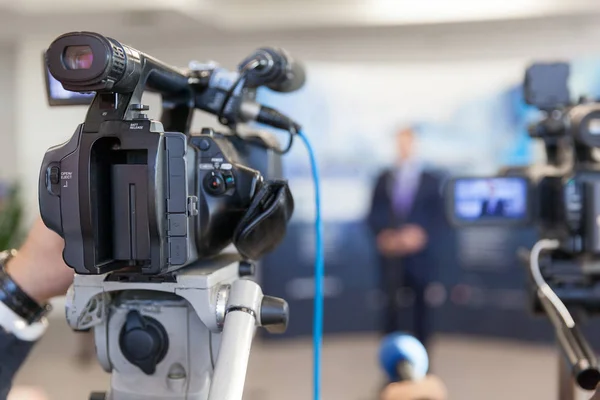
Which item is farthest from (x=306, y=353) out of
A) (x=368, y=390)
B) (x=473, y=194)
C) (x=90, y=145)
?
(x=90, y=145)

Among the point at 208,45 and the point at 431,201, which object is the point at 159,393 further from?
the point at 208,45

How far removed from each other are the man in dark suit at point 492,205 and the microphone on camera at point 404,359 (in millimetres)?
406

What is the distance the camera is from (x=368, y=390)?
3.51m

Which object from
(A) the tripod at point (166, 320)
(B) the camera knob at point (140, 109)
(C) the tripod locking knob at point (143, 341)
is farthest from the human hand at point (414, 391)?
(B) the camera knob at point (140, 109)

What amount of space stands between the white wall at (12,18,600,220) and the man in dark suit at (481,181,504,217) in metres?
2.98

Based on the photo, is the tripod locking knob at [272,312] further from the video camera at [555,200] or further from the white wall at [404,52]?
the white wall at [404,52]

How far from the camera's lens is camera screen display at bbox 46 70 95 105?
3.31 ft

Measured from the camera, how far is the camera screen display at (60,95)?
1.01m

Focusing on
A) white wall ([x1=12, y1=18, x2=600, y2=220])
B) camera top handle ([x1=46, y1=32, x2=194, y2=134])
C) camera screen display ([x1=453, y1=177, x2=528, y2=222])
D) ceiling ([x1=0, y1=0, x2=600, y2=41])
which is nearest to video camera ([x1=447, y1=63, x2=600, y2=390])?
camera screen display ([x1=453, y1=177, x2=528, y2=222])

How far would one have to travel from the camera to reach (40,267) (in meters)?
1.02

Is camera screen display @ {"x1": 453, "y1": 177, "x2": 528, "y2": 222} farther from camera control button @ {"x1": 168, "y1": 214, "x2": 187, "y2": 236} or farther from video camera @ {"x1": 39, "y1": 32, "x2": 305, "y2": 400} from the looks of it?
camera control button @ {"x1": 168, "y1": 214, "x2": 187, "y2": 236}

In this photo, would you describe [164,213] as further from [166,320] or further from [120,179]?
[166,320]

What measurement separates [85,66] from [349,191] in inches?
141

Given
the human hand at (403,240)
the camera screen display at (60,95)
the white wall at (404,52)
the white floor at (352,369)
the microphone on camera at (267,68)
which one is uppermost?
the white wall at (404,52)
